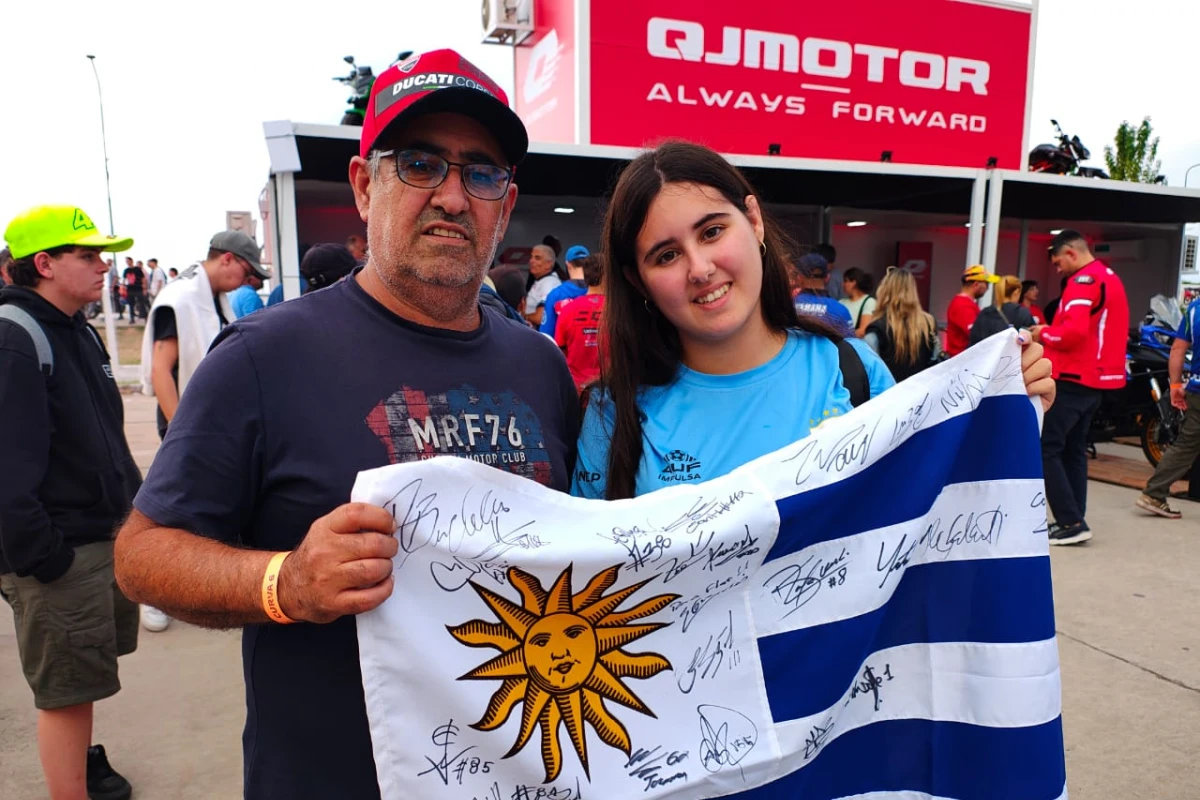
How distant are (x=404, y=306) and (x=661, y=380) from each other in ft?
1.98

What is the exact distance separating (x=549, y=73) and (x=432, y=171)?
9276 mm

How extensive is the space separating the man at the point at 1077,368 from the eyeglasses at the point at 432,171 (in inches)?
211

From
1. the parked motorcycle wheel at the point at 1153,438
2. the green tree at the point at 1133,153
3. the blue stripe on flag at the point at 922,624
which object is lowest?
the parked motorcycle wheel at the point at 1153,438

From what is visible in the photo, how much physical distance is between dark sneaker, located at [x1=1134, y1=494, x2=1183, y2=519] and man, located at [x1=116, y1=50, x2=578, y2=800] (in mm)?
6563

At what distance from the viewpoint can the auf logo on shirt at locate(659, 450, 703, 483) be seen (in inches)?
64.3

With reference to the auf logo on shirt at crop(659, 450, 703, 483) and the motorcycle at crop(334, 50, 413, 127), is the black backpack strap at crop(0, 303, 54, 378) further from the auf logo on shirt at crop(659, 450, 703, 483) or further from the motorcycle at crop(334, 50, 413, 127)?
the motorcycle at crop(334, 50, 413, 127)

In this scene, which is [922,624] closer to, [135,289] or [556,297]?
[556,297]

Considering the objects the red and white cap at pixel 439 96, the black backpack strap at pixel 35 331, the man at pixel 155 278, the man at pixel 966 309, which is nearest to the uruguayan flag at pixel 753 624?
the red and white cap at pixel 439 96

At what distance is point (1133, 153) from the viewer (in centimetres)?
3684

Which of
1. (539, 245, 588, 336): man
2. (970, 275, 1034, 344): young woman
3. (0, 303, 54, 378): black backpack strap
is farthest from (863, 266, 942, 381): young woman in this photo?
(0, 303, 54, 378): black backpack strap

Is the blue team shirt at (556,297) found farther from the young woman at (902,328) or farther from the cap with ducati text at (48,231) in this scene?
the cap with ducati text at (48,231)

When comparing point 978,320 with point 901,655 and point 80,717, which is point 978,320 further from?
point 80,717

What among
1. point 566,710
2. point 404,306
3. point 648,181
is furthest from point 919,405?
point 404,306

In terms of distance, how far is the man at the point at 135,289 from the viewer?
26.4 m
